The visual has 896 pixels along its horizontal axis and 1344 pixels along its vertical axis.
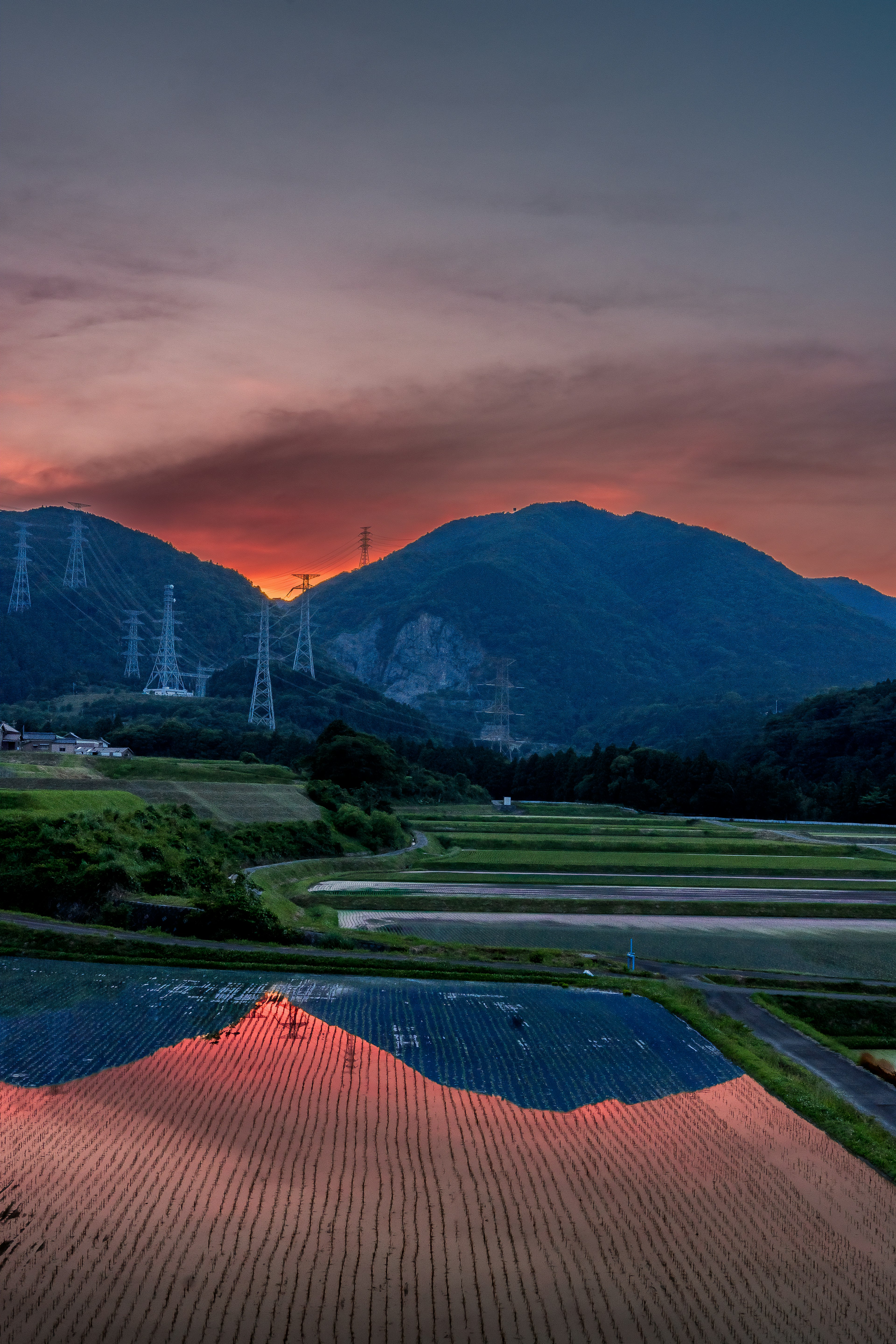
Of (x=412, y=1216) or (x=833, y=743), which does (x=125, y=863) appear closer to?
(x=412, y=1216)

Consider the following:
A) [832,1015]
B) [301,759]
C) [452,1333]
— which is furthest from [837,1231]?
[301,759]

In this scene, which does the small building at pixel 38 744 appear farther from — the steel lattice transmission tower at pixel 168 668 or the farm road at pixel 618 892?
the steel lattice transmission tower at pixel 168 668

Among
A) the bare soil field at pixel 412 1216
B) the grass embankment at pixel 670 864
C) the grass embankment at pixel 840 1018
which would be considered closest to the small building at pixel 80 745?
the grass embankment at pixel 670 864

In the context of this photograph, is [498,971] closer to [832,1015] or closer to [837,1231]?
[832,1015]

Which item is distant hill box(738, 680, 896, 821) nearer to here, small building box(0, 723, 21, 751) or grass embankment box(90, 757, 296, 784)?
grass embankment box(90, 757, 296, 784)

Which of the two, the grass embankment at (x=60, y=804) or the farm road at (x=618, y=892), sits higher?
the grass embankment at (x=60, y=804)

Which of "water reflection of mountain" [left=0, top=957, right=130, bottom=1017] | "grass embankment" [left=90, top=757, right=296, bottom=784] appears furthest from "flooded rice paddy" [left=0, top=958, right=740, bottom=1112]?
"grass embankment" [left=90, top=757, right=296, bottom=784]
